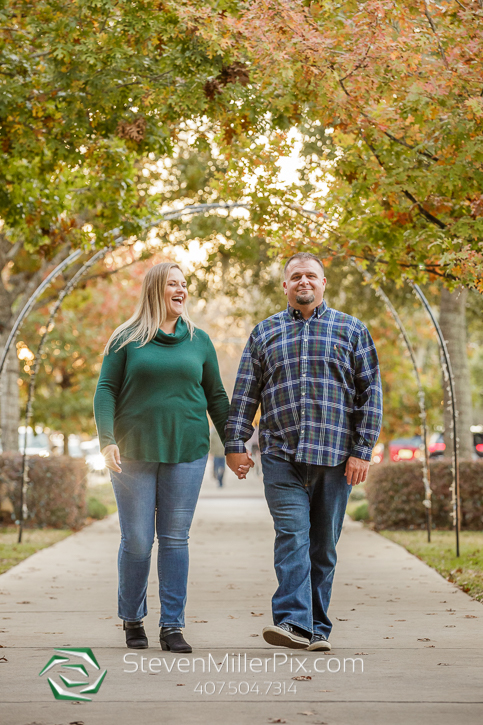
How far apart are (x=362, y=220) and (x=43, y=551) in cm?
533

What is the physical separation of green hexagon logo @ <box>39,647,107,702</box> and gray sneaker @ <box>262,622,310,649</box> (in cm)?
90

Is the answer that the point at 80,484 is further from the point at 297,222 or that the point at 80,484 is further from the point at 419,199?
the point at 419,199

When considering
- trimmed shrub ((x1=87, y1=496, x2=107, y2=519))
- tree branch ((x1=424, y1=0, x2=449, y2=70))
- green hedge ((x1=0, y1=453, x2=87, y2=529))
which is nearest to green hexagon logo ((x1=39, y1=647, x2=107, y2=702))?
tree branch ((x1=424, y1=0, x2=449, y2=70))

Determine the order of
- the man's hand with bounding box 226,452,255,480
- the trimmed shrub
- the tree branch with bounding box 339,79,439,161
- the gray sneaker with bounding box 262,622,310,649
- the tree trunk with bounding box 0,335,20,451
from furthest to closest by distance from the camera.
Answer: the trimmed shrub → the tree trunk with bounding box 0,335,20,451 → the tree branch with bounding box 339,79,439,161 → the man's hand with bounding box 226,452,255,480 → the gray sneaker with bounding box 262,622,310,649

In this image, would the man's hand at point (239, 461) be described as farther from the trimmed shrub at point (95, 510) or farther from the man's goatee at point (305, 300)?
the trimmed shrub at point (95, 510)

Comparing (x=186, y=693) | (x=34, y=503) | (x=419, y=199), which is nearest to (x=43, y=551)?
(x=34, y=503)

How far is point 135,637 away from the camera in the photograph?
5.01 m

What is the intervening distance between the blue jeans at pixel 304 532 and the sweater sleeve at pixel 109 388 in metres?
0.87

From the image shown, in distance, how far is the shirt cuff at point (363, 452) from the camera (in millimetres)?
4836

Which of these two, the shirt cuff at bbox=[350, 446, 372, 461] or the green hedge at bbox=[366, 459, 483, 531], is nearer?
the shirt cuff at bbox=[350, 446, 372, 461]

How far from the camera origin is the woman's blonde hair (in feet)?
16.4

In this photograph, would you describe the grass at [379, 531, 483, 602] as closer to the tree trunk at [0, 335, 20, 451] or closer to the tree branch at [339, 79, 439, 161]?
the tree branch at [339, 79, 439, 161]

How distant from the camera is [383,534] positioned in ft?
40.1

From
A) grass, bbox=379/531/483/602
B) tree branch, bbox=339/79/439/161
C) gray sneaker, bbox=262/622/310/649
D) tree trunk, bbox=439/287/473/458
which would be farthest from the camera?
tree trunk, bbox=439/287/473/458
